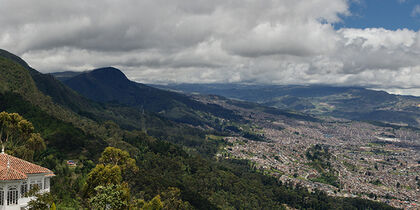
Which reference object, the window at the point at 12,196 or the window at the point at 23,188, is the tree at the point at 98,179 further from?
the window at the point at 12,196

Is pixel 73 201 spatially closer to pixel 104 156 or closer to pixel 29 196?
pixel 104 156

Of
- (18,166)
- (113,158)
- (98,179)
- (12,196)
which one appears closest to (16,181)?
(12,196)

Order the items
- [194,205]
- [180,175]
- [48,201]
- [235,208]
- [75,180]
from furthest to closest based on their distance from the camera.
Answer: [180,175]
[235,208]
[194,205]
[75,180]
[48,201]

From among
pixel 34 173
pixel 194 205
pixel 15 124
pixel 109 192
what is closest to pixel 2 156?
pixel 34 173

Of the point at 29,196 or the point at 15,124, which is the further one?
the point at 15,124

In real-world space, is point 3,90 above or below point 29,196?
above

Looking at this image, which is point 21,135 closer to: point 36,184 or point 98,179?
point 98,179

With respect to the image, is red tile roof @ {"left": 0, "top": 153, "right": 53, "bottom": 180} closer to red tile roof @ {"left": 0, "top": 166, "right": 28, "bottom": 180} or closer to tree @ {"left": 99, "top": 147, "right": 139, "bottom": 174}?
red tile roof @ {"left": 0, "top": 166, "right": 28, "bottom": 180}
